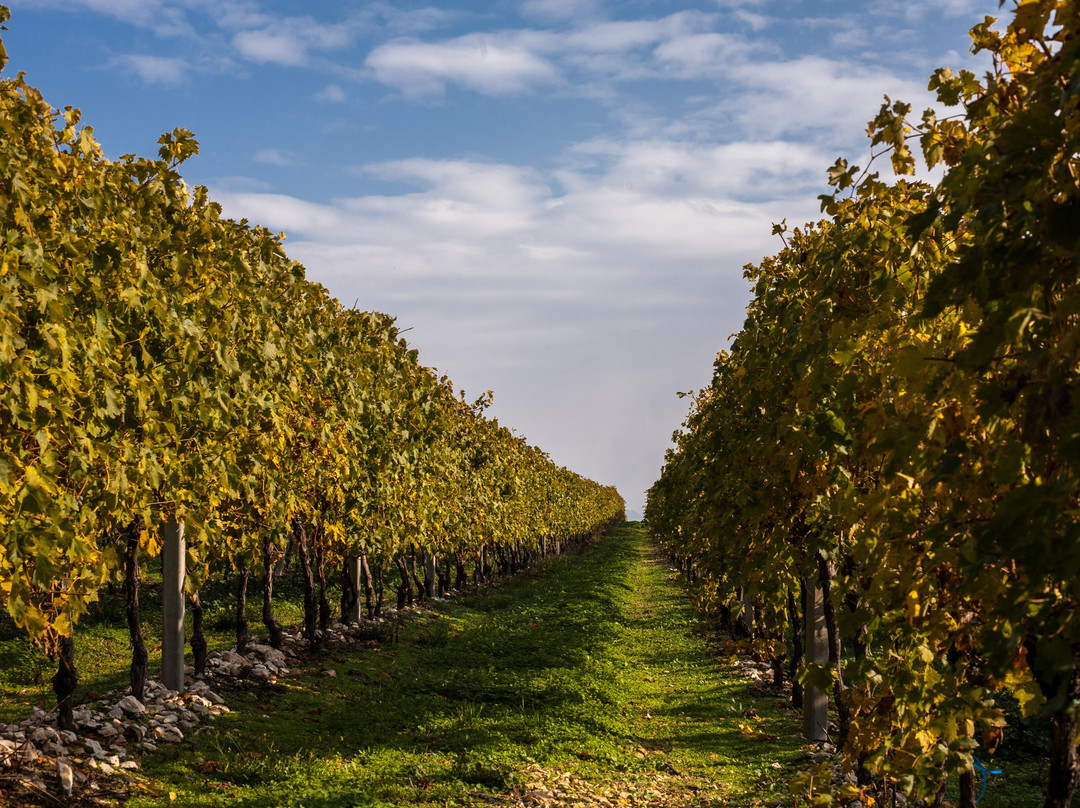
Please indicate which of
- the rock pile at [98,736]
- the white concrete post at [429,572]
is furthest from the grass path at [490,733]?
the white concrete post at [429,572]

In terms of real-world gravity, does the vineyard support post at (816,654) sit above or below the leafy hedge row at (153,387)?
below

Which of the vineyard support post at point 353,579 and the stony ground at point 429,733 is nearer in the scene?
the stony ground at point 429,733

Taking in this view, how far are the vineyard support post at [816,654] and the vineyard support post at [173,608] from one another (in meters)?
7.65

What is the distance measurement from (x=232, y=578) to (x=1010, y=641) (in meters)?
27.0

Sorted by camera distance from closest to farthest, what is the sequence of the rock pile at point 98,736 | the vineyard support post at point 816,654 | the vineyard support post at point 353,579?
the rock pile at point 98,736, the vineyard support post at point 816,654, the vineyard support post at point 353,579

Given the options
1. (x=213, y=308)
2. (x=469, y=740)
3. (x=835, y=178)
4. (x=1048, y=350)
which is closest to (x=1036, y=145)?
(x=1048, y=350)

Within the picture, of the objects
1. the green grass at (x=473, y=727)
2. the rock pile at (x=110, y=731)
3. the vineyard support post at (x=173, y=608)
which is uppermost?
the vineyard support post at (x=173, y=608)

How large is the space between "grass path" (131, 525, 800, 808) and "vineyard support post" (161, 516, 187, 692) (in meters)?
0.96

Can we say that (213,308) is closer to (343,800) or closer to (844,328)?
(343,800)

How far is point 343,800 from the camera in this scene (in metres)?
7.55

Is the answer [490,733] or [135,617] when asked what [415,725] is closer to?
[490,733]

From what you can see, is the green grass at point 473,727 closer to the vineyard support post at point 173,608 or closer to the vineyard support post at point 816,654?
the vineyard support post at point 816,654

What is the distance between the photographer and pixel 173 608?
1021cm

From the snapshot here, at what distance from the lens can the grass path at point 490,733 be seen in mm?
8250
